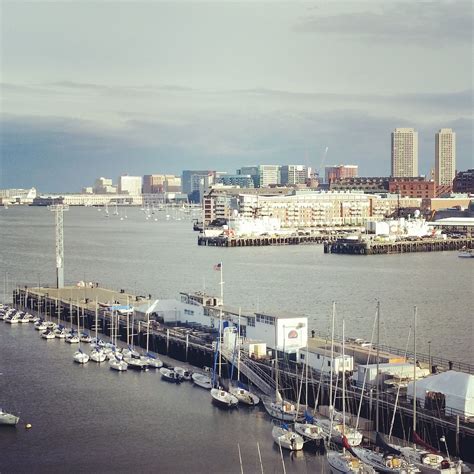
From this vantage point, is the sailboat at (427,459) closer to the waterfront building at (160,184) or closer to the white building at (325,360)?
the white building at (325,360)

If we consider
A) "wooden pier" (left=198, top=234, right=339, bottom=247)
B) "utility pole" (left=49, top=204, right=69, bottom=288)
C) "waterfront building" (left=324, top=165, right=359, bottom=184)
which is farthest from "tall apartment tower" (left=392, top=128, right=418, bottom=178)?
"utility pole" (left=49, top=204, right=69, bottom=288)

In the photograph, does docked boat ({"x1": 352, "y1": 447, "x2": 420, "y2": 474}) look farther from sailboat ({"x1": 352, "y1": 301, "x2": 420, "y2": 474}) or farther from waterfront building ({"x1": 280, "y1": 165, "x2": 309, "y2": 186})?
waterfront building ({"x1": 280, "y1": 165, "x2": 309, "y2": 186})

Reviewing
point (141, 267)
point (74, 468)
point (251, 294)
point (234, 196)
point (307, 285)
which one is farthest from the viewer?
point (234, 196)

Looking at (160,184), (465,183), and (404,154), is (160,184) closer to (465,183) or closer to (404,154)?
(404,154)

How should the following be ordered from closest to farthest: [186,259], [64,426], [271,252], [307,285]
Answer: [64,426], [307,285], [186,259], [271,252]

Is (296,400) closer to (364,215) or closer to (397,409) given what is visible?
(397,409)

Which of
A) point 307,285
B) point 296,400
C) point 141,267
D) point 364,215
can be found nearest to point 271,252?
point 141,267
